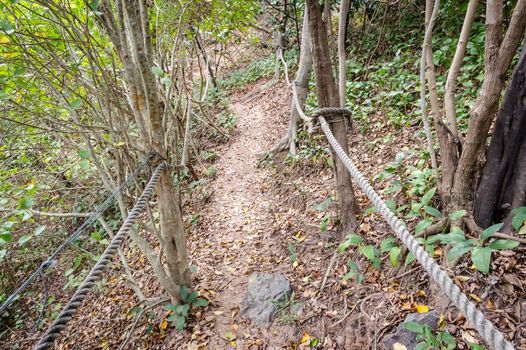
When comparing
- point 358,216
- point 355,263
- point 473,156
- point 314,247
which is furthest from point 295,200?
point 473,156

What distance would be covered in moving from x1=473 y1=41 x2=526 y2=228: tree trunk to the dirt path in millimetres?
2214

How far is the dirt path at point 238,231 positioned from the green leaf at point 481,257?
6.92 feet

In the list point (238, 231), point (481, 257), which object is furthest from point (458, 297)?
point (238, 231)

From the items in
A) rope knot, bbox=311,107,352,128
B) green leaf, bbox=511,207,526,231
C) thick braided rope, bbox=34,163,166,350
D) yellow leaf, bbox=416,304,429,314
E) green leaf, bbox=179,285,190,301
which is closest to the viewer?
thick braided rope, bbox=34,163,166,350

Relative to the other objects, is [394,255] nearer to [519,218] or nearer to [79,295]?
[519,218]

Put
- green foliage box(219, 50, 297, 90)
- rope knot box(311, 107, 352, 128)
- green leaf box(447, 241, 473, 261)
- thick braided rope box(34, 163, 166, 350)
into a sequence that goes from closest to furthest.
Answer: thick braided rope box(34, 163, 166, 350), green leaf box(447, 241, 473, 261), rope knot box(311, 107, 352, 128), green foliage box(219, 50, 297, 90)

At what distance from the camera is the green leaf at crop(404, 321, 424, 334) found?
194 centimetres

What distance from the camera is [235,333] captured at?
312cm

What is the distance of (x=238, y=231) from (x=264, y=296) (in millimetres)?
1749

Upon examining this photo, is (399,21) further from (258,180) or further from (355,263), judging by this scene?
(355,263)

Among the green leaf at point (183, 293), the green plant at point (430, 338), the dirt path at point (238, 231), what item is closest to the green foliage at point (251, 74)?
the dirt path at point (238, 231)

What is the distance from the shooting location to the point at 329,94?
2.95m

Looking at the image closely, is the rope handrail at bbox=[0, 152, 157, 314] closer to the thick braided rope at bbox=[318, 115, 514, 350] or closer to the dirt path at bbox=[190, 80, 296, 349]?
the thick braided rope at bbox=[318, 115, 514, 350]

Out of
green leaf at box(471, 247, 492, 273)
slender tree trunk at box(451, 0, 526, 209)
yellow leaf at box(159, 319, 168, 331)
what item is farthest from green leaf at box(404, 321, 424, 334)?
yellow leaf at box(159, 319, 168, 331)
